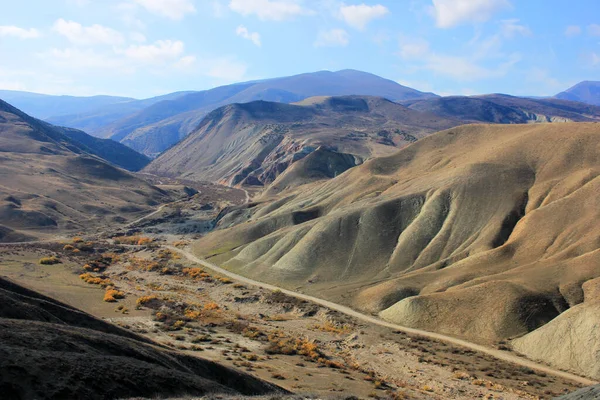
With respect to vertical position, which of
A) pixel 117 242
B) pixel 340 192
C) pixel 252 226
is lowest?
pixel 117 242

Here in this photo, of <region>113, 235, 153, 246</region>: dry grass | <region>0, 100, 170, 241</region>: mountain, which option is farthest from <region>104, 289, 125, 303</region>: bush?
<region>0, 100, 170, 241</region>: mountain

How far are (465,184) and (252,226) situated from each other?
39.0 m

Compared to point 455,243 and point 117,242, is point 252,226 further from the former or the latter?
point 455,243

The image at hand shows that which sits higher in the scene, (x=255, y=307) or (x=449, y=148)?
(x=449, y=148)

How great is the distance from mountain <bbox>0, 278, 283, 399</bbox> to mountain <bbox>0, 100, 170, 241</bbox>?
8533cm

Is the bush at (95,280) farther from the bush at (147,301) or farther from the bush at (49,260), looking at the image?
the bush at (147,301)

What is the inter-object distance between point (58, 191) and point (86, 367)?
431ft

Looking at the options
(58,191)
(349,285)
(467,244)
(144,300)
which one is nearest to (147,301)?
(144,300)

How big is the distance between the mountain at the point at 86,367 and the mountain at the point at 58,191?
280 feet

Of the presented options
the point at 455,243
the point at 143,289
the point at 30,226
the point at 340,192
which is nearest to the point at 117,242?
the point at 30,226

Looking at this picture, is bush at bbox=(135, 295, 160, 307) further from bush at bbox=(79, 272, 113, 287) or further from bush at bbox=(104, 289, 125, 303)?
bush at bbox=(79, 272, 113, 287)

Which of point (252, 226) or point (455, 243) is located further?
point (252, 226)

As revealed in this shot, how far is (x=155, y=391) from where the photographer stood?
20125mm

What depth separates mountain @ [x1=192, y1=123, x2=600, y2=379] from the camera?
1972 inches
